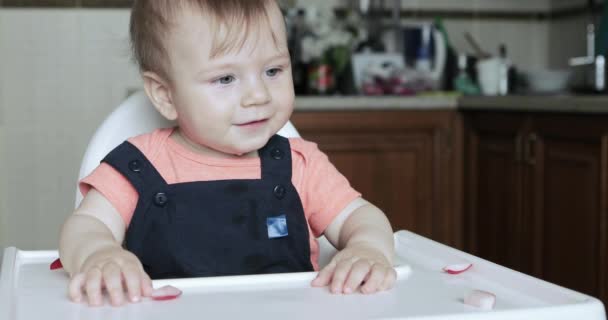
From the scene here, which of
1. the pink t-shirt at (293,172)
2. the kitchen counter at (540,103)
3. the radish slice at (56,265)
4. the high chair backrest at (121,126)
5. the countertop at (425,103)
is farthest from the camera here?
the countertop at (425,103)

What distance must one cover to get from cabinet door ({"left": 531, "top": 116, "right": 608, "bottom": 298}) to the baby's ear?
128 centimetres

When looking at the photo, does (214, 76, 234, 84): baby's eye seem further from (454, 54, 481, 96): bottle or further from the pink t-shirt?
(454, 54, 481, 96): bottle

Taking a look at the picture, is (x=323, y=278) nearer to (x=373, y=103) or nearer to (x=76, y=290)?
(x=76, y=290)

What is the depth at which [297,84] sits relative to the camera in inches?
121

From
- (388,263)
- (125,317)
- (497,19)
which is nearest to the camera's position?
(125,317)

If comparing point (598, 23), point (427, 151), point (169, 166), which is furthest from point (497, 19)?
point (169, 166)

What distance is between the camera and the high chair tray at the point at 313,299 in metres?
0.82

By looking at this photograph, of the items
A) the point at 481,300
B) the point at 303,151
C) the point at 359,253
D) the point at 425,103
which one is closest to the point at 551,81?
the point at 425,103

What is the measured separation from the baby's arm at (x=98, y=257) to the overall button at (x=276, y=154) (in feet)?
0.75

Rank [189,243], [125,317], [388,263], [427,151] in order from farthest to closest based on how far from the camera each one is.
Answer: [427,151]
[189,243]
[388,263]
[125,317]

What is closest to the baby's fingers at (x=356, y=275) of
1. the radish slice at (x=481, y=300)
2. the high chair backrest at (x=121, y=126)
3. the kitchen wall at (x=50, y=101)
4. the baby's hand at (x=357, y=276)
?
the baby's hand at (x=357, y=276)

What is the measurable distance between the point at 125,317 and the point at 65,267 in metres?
0.25

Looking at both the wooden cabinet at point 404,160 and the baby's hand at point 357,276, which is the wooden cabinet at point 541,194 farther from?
the baby's hand at point 357,276

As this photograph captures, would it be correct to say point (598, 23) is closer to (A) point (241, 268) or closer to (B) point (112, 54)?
(B) point (112, 54)
